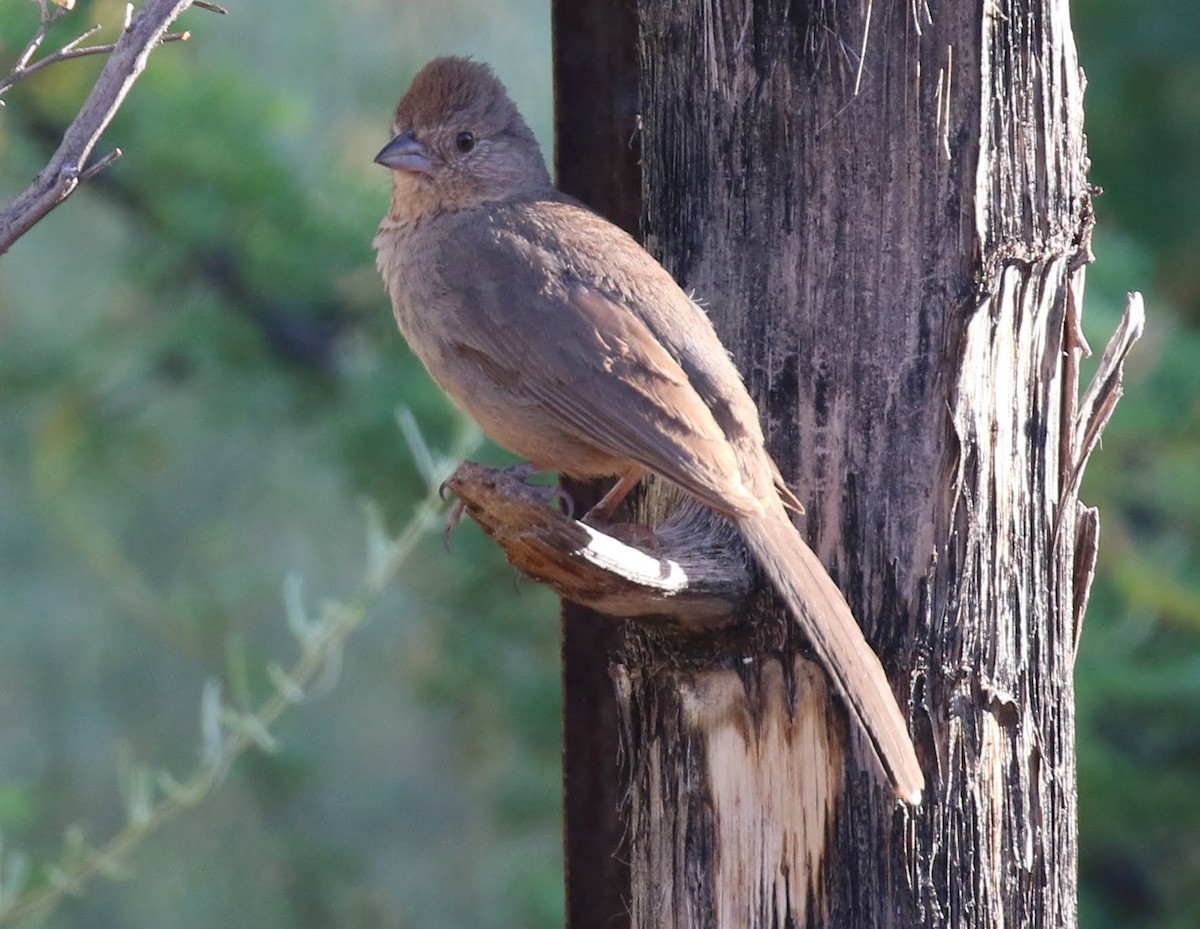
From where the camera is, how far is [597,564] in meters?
2.56

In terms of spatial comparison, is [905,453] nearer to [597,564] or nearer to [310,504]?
[597,564]

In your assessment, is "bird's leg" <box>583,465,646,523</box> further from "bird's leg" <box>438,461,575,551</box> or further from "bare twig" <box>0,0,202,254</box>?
"bare twig" <box>0,0,202,254</box>

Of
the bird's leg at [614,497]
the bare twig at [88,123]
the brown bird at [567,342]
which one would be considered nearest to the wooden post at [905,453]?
the brown bird at [567,342]

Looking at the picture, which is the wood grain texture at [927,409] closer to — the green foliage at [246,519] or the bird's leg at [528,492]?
the bird's leg at [528,492]

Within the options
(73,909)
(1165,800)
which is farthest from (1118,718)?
(73,909)

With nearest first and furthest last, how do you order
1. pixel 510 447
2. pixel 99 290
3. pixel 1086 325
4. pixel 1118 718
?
pixel 510 447
pixel 1086 325
pixel 1118 718
pixel 99 290

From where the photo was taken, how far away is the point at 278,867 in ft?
27.2

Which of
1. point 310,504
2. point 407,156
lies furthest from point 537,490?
point 310,504

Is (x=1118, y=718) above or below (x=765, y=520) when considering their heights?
below

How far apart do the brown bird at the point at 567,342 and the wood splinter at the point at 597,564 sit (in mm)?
117

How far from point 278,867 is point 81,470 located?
2.58 metres

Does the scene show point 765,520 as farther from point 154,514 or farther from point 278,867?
point 154,514

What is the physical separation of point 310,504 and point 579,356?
19.1 ft

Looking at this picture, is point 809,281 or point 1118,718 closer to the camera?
point 809,281
